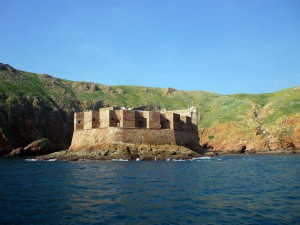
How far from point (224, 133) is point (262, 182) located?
71221 millimetres

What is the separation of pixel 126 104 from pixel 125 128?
193ft

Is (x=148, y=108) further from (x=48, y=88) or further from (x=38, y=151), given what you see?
(x=38, y=151)

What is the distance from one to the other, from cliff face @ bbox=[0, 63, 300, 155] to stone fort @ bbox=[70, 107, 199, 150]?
20304 millimetres

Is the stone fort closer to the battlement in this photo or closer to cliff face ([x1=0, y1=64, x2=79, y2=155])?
the battlement

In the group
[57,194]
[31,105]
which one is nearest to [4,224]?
[57,194]

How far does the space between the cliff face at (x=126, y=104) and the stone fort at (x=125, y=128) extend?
66.6ft

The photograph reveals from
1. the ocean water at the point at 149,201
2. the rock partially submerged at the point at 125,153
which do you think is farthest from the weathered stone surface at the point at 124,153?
the ocean water at the point at 149,201

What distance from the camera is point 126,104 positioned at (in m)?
114

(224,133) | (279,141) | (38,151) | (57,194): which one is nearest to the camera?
(57,194)

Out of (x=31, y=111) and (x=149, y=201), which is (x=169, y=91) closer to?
(x=31, y=111)

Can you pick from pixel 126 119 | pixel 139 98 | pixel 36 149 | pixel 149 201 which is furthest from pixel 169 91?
pixel 149 201

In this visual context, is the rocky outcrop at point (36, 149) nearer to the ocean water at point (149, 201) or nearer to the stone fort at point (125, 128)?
the stone fort at point (125, 128)

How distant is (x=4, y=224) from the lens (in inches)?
→ 520

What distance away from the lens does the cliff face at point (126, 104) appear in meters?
78.0
